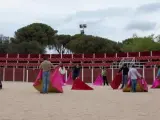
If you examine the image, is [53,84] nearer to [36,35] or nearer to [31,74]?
[31,74]

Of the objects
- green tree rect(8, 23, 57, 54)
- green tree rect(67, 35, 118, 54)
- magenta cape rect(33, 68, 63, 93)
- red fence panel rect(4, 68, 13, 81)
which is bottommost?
red fence panel rect(4, 68, 13, 81)

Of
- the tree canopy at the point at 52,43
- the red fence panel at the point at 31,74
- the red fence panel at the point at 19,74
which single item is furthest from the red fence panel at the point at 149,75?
the tree canopy at the point at 52,43

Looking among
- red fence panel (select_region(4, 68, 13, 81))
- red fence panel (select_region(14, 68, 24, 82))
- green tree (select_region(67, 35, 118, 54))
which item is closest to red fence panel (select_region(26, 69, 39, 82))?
red fence panel (select_region(14, 68, 24, 82))

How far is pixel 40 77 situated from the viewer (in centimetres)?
1584

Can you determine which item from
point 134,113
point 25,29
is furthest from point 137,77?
point 25,29

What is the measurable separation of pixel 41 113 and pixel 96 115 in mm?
1093

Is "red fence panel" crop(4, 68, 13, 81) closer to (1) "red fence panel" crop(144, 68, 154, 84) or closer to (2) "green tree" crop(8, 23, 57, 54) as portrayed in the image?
(1) "red fence panel" crop(144, 68, 154, 84)

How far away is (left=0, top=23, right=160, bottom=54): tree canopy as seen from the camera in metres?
69.6

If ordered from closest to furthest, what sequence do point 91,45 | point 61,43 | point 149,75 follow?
point 149,75 < point 91,45 < point 61,43

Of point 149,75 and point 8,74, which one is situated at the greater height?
point 149,75

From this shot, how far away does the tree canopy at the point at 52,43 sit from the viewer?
69625mm

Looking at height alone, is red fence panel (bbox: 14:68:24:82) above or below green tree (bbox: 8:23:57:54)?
below

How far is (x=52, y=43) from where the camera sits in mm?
Answer: 89250

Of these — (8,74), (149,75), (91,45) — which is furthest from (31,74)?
(91,45)
